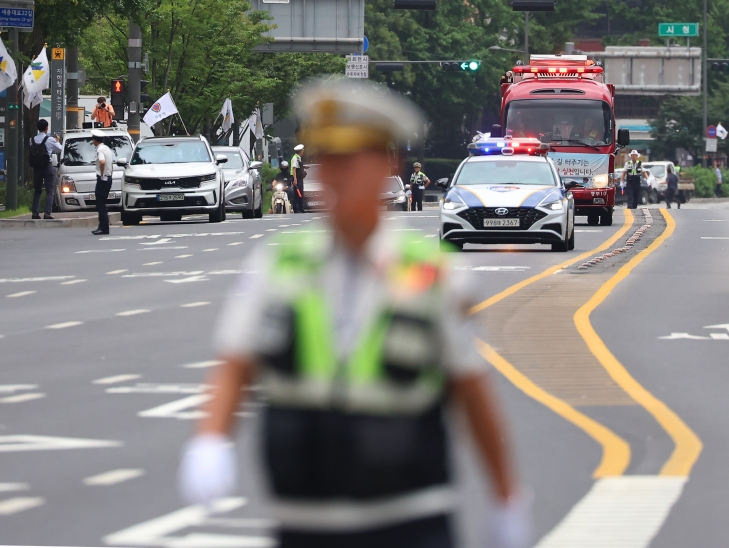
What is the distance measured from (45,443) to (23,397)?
1.67 meters

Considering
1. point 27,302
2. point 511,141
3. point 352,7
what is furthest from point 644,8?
point 27,302

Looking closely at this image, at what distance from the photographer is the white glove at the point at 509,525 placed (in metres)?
3.36

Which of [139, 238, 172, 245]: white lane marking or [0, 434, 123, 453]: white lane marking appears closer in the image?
[0, 434, 123, 453]: white lane marking

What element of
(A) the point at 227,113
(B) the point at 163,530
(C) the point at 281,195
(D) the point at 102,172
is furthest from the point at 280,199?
(B) the point at 163,530

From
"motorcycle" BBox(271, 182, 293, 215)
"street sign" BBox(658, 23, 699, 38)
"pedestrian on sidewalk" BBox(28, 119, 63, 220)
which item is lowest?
"motorcycle" BBox(271, 182, 293, 215)

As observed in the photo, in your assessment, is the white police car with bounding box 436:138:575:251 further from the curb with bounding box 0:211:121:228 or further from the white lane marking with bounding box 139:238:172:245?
the curb with bounding box 0:211:121:228

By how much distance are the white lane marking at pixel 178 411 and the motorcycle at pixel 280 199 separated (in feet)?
118

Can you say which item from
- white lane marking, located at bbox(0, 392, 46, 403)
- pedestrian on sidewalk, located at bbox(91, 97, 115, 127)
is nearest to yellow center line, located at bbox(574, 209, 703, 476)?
white lane marking, located at bbox(0, 392, 46, 403)

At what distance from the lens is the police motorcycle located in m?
46.3

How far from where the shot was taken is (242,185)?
125 ft

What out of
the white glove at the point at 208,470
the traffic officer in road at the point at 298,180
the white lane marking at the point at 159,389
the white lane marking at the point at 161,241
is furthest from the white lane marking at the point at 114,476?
the traffic officer in road at the point at 298,180

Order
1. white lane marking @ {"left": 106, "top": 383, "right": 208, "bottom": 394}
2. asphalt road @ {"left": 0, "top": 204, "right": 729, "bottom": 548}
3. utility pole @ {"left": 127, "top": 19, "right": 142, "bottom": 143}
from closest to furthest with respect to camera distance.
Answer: asphalt road @ {"left": 0, "top": 204, "right": 729, "bottom": 548}
white lane marking @ {"left": 106, "top": 383, "right": 208, "bottom": 394}
utility pole @ {"left": 127, "top": 19, "right": 142, "bottom": 143}

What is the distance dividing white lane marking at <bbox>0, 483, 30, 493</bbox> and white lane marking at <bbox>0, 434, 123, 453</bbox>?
0.84 meters

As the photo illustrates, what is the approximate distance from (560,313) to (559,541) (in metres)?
9.31
